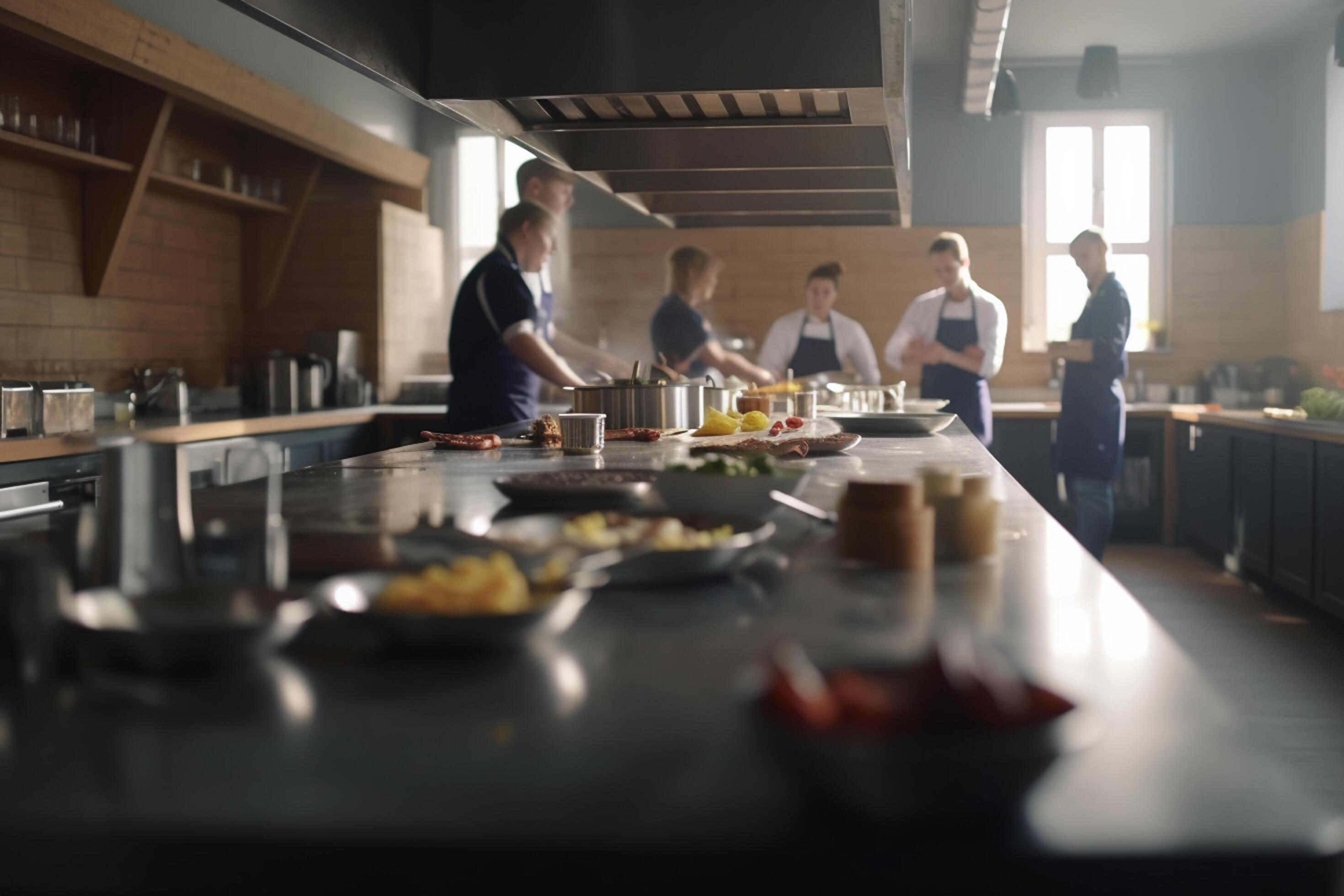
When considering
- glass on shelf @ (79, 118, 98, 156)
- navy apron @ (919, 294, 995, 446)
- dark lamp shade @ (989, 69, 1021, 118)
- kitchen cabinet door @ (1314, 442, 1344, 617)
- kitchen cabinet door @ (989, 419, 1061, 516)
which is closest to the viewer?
kitchen cabinet door @ (1314, 442, 1344, 617)

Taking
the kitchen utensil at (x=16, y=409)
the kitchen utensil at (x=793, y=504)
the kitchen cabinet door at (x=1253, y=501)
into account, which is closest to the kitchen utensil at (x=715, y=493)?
the kitchen utensil at (x=793, y=504)

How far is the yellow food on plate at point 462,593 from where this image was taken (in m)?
0.95

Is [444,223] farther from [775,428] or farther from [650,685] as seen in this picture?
[650,685]

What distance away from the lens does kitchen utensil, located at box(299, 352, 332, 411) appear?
6.17 meters

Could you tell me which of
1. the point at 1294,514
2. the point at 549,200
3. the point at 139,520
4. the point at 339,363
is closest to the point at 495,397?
the point at 549,200

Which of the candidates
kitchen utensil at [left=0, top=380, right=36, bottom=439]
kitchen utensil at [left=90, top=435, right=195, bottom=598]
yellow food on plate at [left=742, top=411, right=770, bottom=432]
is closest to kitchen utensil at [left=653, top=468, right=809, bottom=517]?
kitchen utensil at [left=90, top=435, right=195, bottom=598]

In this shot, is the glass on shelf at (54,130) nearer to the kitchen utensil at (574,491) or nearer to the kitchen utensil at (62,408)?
the kitchen utensil at (62,408)

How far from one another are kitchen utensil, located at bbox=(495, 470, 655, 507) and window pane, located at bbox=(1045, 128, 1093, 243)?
672 centimetres

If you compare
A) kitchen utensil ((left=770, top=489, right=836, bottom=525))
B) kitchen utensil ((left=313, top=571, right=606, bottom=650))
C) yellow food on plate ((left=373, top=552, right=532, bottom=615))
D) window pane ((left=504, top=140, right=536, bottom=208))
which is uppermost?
window pane ((left=504, top=140, right=536, bottom=208))

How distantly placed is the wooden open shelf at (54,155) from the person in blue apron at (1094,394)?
412cm

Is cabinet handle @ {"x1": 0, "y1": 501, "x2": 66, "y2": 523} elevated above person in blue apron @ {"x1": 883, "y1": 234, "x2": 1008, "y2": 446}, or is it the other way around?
person in blue apron @ {"x1": 883, "y1": 234, "x2": 1008, "y2": 446}

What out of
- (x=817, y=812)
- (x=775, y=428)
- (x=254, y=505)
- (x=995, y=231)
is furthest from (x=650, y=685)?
(x=995, y=231)

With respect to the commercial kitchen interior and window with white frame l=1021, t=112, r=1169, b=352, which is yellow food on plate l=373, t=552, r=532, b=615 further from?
window with white frame l=1021, t=112, r=1169, b=352

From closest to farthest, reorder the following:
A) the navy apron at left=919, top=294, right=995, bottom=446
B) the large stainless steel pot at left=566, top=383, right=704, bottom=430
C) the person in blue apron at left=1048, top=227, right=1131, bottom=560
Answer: the large stainless steel pot at left=566, top=383, right=704, bottom=430
the person in blue apron at left=1048, top=227, right=1131, bottom=560
the navy apron at left=919, top=294, right=995, bottom=446
